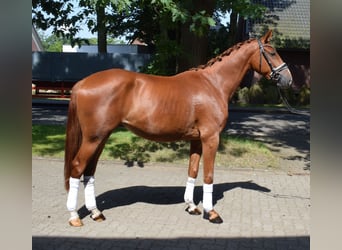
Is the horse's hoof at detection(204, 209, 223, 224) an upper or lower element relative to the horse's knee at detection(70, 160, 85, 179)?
lower

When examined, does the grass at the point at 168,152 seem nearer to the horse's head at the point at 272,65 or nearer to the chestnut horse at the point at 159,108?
the chestnut horse at the point at 159,108

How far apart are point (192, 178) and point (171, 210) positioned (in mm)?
571

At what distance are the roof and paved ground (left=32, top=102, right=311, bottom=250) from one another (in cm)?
1920

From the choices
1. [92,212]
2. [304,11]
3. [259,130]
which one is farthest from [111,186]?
[304,11]

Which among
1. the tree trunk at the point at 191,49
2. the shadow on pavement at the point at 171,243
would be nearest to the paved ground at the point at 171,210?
the shadow on pavement at the point at 171,243

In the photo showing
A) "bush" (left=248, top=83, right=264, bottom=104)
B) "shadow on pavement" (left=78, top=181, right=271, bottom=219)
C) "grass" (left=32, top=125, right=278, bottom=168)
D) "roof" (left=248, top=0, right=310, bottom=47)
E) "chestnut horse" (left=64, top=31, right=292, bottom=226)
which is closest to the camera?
"chestnut horse" (left=64, top=31, right=292, bottom=226)

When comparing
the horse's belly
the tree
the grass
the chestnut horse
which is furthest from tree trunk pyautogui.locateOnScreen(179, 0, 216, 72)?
the horse's belly

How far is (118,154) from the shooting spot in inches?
368

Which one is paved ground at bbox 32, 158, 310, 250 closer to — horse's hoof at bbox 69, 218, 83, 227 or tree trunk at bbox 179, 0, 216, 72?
horse's hoof at bbox 69, 218, 83, 227

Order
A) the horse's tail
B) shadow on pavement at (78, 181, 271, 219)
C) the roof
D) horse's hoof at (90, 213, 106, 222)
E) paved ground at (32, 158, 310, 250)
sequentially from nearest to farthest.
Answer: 1. paved ground at (32, 158, 310, 250)
2. the horse's tail
3. horse's hoof at (90, 213, 106, 222)
4. shadow on pavement at (78, 181, 271, 219)
5. the roof

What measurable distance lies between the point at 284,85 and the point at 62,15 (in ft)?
33.1

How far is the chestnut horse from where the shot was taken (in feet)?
16.1

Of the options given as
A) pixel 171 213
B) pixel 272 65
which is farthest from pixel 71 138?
pixel 272 65
